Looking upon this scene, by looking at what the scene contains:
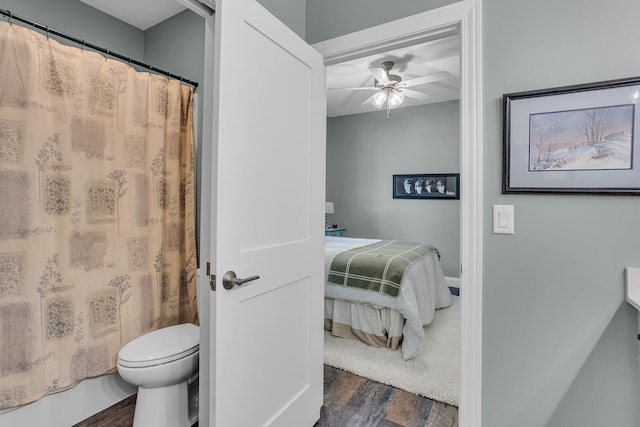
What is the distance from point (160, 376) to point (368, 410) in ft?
3.87

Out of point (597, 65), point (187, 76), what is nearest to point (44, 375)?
point (187, 76)

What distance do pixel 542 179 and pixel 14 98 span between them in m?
2.47

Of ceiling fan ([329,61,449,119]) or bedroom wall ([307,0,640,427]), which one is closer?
bedroom wall ([307,0,640,427])

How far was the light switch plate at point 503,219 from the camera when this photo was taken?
1.38m

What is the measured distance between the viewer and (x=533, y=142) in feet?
4.38

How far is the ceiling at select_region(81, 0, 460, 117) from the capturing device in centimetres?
250

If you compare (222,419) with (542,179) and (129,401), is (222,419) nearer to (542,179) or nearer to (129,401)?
(129,401)

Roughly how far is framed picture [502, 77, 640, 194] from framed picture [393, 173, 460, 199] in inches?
131

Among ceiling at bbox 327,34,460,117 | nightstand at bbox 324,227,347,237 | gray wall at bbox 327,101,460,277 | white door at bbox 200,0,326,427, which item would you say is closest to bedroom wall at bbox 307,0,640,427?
white door at bbox 200,0,326,427

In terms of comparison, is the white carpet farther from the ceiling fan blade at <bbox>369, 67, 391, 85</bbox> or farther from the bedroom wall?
the ceiling fan blade at <bbox>369, 67, 391, 85</bbox>

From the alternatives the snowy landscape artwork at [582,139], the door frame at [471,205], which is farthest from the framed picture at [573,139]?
the door frame at [471,205]

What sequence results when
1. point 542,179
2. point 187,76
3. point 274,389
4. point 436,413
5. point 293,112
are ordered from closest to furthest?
point 542,179, point 274,389, point 293,112, point 436,413, point 187,76

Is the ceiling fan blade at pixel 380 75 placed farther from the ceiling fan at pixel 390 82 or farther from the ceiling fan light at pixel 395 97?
the ceiling fan light at pixel 395 97

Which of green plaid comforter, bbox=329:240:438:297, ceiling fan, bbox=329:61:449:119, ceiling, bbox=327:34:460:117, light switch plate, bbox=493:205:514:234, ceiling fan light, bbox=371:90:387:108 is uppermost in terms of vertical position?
ceiling, bbox=327:34:460:117
